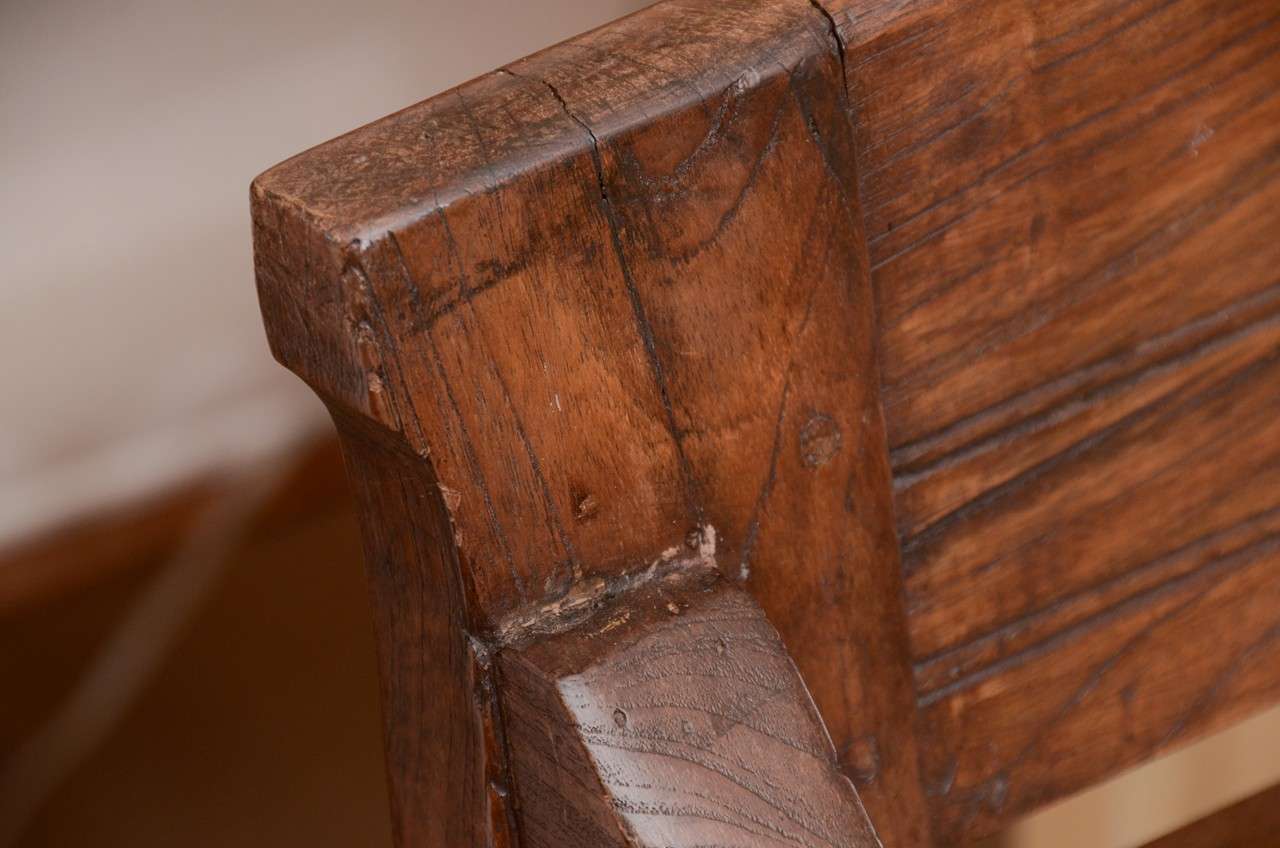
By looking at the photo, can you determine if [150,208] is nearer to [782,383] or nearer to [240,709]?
[240,709]

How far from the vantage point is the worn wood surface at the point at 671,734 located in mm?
406

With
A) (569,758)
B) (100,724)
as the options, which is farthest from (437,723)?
(100,724)

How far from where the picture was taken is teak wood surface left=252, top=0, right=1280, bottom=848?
0.41 metres

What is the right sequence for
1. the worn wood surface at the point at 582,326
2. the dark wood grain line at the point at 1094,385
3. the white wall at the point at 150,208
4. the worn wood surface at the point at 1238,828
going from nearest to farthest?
the worn wood surface at the point at 582,326 < the dark wood grain line at the point at 1094,385 < the worn wood surface at the point at 1238,828 < the white wall at the point at 150,208

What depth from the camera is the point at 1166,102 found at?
0.49m

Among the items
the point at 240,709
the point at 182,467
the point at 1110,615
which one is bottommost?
the point at 240,709

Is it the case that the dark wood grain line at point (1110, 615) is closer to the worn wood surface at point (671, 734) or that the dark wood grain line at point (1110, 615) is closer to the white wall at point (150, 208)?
the worn wood surface at point (671, 734)

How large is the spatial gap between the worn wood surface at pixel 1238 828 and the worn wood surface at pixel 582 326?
0.96ft

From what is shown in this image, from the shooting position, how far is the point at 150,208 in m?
1.35

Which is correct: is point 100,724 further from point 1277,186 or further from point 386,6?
point 1277,186

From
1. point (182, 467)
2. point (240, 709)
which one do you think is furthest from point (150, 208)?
point (240, 709)

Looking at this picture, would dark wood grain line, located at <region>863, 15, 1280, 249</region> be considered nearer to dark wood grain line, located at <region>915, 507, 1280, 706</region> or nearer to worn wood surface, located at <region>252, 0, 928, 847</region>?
worn wood surface, located at <region>252, 0, 928, 847</region>

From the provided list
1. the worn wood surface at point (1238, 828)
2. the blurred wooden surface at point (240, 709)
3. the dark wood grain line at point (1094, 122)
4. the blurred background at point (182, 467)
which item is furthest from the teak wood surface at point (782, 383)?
the blurred wooden surface at point (240, 709)

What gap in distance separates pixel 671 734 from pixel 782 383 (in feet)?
0.34
